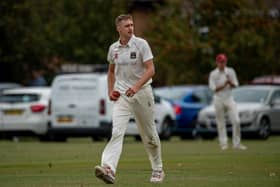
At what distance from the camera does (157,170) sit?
1466cm

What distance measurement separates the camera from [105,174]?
45.0ft

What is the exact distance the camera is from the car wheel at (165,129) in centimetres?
3284

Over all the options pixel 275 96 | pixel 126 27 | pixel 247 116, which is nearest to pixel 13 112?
pixel 247 116

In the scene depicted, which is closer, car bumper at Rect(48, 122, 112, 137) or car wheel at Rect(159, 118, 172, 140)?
car bumper at Rect(48, 122, 112, 137)

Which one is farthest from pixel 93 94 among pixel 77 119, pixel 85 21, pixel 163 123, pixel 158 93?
pixel 85 21

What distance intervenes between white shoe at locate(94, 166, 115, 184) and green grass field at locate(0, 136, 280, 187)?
22cm

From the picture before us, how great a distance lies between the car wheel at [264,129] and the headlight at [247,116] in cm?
38

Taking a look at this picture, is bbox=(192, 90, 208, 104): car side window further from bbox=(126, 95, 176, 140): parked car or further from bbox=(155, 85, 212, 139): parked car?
bbox=(126, 95, 176, 140): parked car

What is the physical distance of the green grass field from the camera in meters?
14.6

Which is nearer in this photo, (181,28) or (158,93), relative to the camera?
(158,93)

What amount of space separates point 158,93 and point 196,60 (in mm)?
12340

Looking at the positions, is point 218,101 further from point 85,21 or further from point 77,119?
point 85,21

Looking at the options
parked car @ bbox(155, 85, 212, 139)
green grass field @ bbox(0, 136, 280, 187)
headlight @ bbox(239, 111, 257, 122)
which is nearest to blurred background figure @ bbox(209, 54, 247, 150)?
green grass field @ bbox(0, 136, 280, 187)

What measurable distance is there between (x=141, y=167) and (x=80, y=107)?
1271 cm
